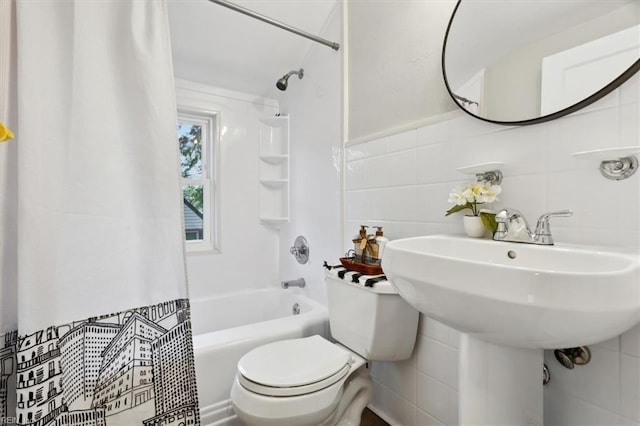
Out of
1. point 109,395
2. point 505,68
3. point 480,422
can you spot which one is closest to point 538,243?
point 480,422

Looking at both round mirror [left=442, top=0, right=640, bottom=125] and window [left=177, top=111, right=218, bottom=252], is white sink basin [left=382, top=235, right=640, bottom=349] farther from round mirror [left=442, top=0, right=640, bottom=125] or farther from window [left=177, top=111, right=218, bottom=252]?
window [left=177, top=111, right=218, bottom=252]

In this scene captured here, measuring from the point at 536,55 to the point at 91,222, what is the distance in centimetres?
141

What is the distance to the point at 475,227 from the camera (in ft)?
3.33

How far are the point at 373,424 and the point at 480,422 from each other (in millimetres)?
781

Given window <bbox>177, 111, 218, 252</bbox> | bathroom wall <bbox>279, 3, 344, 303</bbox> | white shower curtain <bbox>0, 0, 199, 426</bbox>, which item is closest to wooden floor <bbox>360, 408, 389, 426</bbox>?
bathroom wall <bbox>279, 3, 344, 303</bbox>

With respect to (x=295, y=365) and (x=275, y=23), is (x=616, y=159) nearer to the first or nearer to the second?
(x=295, y=365)

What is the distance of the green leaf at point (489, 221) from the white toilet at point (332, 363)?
404mm

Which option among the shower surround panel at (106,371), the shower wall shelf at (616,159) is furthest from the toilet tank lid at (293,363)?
the shower wall shelf at (616,159)

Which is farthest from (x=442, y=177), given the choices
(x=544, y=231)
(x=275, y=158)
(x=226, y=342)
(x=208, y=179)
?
(x=208, y=179)

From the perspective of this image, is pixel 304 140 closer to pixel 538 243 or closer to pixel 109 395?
pixel 538 243

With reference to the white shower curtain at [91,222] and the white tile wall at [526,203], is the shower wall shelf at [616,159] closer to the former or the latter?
the white tile wall at [526,203]

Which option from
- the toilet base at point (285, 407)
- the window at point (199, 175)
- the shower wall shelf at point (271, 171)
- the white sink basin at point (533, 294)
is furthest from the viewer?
the shower wall shelf at point (271, 171)

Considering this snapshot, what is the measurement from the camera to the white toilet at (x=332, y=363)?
0.97 meters

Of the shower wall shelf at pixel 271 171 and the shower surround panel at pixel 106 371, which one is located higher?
the shower wall shelf at pixel 271 171
